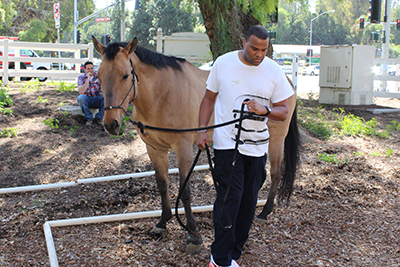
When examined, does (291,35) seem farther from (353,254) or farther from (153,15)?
(353,254)

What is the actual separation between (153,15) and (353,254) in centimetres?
4840

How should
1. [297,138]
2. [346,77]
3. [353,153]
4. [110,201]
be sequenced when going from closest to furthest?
[110,201] → [297,138] → [353,153] → [346,77]

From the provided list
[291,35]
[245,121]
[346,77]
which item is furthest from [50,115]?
[291,35]

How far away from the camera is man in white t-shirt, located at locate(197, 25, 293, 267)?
113 inches

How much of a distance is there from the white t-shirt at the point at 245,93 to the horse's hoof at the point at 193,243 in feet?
3.79

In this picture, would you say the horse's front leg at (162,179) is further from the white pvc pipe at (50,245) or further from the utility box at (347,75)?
the utility box at (347,75)

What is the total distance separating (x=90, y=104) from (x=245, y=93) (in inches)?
202

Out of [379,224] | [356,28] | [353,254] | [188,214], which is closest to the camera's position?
[353,254]

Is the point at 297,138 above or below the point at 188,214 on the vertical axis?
above

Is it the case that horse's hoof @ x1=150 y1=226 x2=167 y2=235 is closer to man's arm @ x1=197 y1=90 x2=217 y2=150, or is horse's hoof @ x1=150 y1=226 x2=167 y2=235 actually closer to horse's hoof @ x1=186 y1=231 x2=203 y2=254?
horse's hoof @ x1=186 y1=231 x2=203 y2=254

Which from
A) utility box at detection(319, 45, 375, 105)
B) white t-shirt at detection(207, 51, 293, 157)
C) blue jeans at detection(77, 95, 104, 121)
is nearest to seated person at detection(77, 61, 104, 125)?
blue jeans at detection(77, 95, 104, 121)

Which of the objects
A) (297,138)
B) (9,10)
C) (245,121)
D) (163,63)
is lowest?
(297,138)

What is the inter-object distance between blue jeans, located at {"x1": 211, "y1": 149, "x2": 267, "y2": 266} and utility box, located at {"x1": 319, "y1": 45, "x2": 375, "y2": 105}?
420 inches

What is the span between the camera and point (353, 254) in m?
3.59
